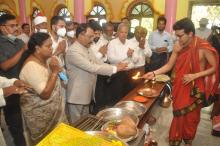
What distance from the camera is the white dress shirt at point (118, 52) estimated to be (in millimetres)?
4438

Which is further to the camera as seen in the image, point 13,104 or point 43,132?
point 13,104

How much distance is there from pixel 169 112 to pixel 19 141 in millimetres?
2867

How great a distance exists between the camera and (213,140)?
3633 millimetres

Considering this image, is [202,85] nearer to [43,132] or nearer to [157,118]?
[157,118]

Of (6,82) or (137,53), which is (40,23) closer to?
(6,82)

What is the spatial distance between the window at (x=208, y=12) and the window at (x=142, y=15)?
1571 millimetres

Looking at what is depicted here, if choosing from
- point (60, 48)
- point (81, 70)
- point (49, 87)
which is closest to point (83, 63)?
point (81, 70)

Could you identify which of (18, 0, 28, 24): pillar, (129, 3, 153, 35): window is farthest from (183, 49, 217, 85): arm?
(18, 0, 28, 24): pillar

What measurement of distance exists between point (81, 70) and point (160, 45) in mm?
3663

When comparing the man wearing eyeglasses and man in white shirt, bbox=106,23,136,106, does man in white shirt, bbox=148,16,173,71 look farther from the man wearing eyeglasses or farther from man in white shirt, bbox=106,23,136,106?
the man wearing eyeglasses

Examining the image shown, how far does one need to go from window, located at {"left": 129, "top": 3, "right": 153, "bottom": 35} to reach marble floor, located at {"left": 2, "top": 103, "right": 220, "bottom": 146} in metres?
4.81

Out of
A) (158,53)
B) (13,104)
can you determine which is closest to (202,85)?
(13,104)

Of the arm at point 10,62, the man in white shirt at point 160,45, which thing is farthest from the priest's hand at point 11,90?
the man in white shirt at point 160,45

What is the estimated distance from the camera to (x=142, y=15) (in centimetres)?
888
